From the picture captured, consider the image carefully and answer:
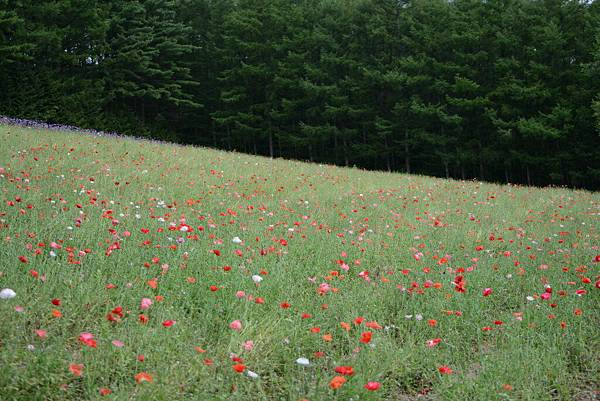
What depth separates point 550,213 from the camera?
8766 millimetres

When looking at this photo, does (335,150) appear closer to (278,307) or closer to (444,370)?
(278,307)

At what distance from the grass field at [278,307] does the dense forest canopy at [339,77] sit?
1855 cm

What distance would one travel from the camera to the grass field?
7.94 feet

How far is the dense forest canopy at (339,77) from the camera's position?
22875mm

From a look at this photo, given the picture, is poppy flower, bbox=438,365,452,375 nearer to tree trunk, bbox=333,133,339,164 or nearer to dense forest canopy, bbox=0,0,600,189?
dense forest canopy, bbox=0,0,600,189

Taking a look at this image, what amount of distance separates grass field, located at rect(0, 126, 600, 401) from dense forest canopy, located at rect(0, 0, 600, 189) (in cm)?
1855

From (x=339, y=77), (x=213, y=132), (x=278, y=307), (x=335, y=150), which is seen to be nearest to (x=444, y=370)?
(x=278, y=307)

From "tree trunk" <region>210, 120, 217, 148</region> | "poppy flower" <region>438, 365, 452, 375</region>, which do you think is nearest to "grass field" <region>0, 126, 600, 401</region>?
"poppy flower" <region>438, 365, 452, 375</region>

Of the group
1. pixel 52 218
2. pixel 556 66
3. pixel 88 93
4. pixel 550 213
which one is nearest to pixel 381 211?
pixel 550 213

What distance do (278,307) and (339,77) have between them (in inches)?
1097

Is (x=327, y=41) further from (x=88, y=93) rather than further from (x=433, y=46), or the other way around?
(x=88, y=93)

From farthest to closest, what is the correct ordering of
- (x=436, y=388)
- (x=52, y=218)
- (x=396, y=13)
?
1. (x=396, y=13)
2. (x=52, y=218)
3. (x=436, y=388)

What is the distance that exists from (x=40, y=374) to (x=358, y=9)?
29746 millimetres

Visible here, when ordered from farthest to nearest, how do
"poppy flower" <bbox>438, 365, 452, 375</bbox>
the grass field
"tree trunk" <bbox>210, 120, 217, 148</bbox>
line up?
"tree trunk" <bbox>210, 120, 217, 148</bbox> → "poppy flower" <bbox>438, 365, 452, 375</bbox> → the grass field
